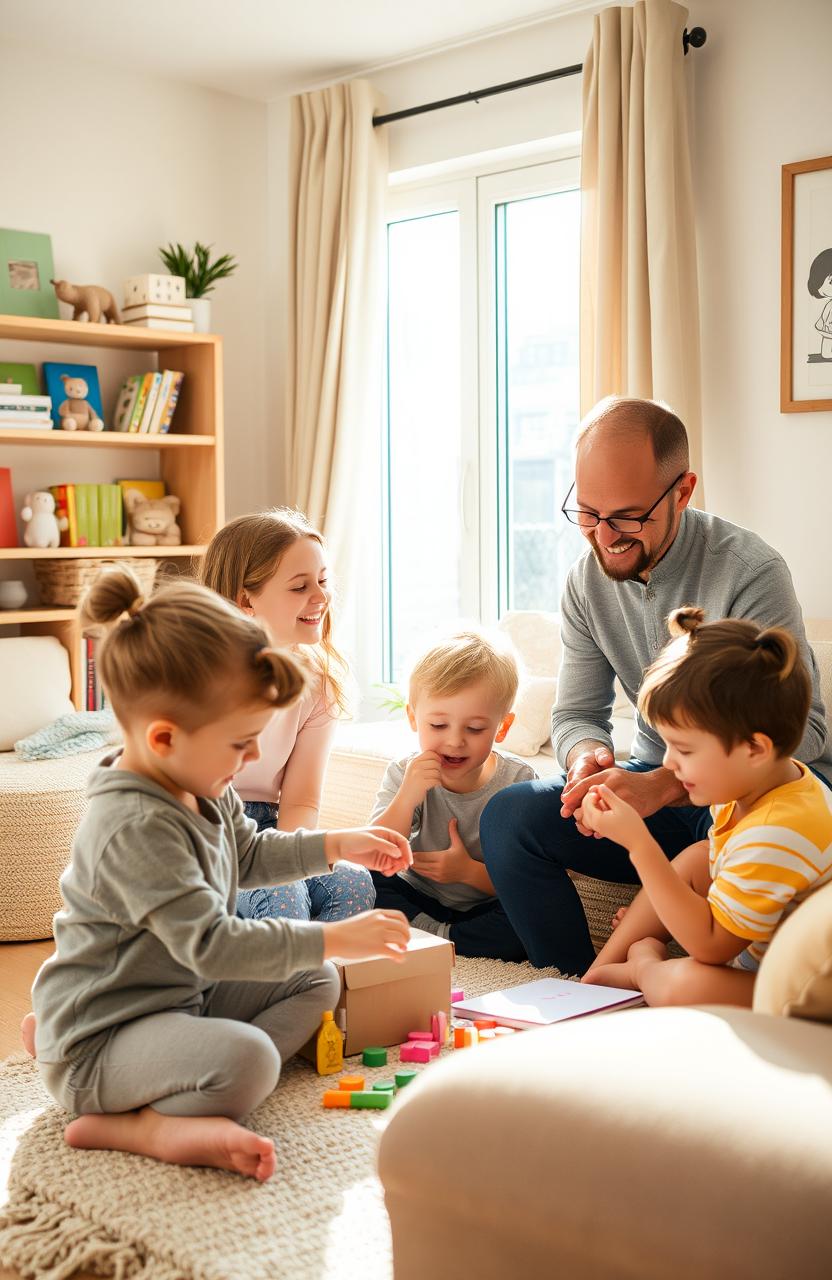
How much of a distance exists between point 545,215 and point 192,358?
4.31 ft

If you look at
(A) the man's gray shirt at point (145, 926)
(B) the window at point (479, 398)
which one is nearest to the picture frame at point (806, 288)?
(B) the window at point (479, 398)

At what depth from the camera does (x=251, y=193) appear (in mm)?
4863

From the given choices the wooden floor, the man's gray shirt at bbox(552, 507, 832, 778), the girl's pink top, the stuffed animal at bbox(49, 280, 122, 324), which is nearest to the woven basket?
the stuffed animal at bbox(49, 280, 122, 324)

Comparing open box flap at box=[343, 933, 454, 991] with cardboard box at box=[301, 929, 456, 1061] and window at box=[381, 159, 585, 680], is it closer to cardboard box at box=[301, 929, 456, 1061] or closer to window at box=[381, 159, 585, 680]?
cardboard box at box=[301, 929, 456, 1061]

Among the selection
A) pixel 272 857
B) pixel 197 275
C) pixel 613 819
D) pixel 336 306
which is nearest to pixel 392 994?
pixel 272 857

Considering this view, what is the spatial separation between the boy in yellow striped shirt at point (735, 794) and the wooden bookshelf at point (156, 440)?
8.67 feet

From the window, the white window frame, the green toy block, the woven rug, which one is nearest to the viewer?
the woven rug

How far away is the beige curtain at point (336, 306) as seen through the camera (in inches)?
176

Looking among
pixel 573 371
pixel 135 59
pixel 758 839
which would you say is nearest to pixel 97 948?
pixel 758 839

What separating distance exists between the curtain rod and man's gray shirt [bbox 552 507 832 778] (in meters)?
1.89

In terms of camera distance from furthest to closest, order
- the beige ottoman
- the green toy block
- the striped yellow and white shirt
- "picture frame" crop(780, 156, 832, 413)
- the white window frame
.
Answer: the white window frame < "picture frame" crop(780, 156, 832, 413) < the green toy block < the striped yellow and white shirt < the beige ottoman

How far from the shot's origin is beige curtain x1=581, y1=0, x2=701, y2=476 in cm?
356

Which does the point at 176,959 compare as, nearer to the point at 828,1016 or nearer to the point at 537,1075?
the point at 537,1075

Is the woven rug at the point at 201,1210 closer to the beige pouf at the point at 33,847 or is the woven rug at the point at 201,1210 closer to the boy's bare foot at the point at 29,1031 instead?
the boy's bare foot at the point at 29,1031
